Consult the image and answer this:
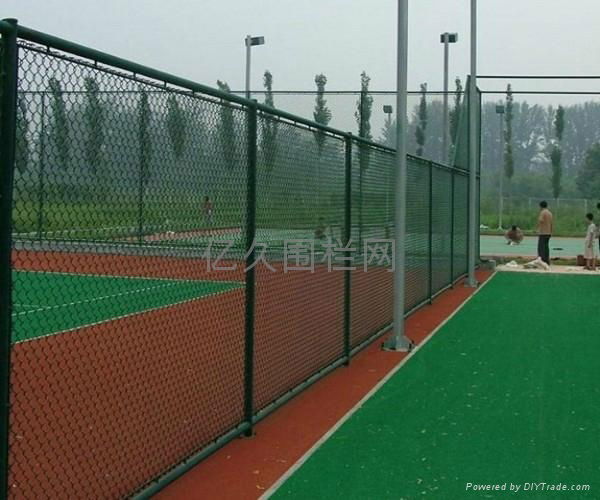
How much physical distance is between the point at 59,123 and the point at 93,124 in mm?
238

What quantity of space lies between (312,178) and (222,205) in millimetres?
2037

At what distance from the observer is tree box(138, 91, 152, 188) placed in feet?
13.5


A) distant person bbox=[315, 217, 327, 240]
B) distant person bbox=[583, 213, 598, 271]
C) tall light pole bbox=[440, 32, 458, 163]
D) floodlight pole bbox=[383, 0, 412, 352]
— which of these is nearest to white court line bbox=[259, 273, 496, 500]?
floodlight pole bbox=[383, 0, 412, 352]

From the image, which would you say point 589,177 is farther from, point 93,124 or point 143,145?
point 93,124

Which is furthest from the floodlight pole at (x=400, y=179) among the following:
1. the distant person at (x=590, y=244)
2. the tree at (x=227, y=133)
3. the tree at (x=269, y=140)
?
the distant person at (x=590, y=244)

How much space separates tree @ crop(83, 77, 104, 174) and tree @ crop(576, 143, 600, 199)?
60.7 metres

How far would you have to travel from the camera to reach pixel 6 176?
126 inches

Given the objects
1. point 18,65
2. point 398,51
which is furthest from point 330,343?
point 18,65

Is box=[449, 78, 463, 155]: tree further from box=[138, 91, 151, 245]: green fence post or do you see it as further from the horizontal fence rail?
box=[138, 91, 151, 245]: green fence post

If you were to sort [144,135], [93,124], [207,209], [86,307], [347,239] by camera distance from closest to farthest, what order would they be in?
1. [93,124]
2. [144,135]
3. [207,209]
4. [347,239]
5. [86,307]

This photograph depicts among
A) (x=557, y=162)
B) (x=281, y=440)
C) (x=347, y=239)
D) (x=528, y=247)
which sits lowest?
(x=281, y=440)

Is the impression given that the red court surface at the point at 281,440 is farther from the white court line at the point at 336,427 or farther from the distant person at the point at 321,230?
the distant person at the point at 321,230

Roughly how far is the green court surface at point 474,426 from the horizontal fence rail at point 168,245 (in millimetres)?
849

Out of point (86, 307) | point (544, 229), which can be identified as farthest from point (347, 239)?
point (544, 229)
